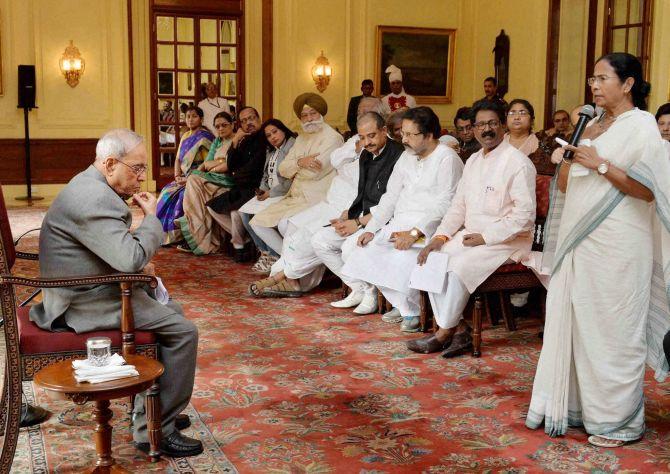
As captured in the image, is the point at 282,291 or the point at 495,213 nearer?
the point at 495,213

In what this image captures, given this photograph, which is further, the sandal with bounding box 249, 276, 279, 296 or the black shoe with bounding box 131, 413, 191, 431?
the sandal with bounding box 249, 276, 279, 296

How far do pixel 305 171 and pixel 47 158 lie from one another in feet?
22.3

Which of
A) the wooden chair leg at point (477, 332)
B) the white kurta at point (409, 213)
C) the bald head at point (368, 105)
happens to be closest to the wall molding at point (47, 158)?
the bald head at point (368, 105)

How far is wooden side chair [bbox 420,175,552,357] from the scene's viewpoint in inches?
199

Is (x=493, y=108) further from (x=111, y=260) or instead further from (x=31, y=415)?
(x=31, y=415)

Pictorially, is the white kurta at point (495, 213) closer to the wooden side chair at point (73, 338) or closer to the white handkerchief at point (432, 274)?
the white handkerchief at point (432, 274)

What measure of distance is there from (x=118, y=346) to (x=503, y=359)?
244cm

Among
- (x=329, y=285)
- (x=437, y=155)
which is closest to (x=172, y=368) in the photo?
(x=437, y=155)

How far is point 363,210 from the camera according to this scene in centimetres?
646

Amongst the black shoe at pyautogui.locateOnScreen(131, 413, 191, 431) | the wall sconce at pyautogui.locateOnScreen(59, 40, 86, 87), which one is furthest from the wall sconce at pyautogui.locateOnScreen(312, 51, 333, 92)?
the black shoe at pyautogui.locateOnScreen(131, 413, 191, 431)

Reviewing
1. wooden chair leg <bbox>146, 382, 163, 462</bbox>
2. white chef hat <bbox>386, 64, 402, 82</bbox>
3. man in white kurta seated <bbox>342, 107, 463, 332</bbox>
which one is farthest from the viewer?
white chef hat <bbox>386, 64, 402, 82</bbox>

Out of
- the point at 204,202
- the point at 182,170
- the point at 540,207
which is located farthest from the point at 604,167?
the point at 182,170

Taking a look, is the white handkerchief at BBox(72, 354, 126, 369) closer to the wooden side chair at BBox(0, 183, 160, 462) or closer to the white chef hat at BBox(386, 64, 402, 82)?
the wooden side chair at BBox(0, 183, 160, 462)

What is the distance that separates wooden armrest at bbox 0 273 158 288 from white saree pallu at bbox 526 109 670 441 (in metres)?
1.76
